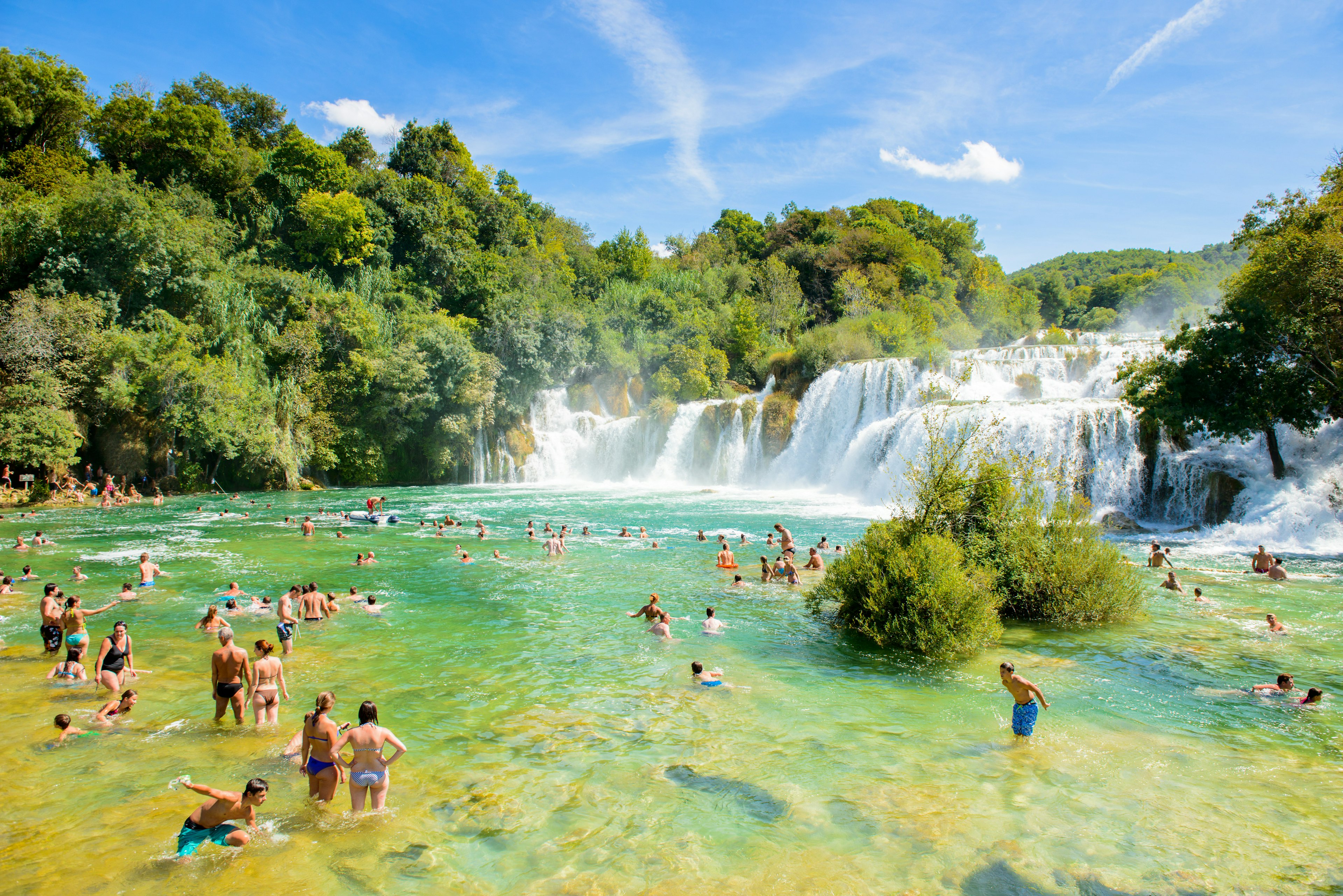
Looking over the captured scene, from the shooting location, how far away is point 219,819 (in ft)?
20.1

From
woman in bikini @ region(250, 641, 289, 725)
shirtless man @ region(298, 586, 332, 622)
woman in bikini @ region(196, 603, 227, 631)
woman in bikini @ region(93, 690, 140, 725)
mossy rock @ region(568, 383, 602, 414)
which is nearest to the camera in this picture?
woman in bikini @ region(250, 641, 289, 725)

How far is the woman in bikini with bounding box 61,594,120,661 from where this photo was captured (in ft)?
35.0

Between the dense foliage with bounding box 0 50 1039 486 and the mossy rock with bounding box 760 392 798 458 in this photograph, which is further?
the mossy rock with bounding box 760 392 798 458

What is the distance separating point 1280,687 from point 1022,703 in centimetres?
446

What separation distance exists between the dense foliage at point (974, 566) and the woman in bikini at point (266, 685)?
8.91 m

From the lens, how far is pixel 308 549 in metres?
21.9

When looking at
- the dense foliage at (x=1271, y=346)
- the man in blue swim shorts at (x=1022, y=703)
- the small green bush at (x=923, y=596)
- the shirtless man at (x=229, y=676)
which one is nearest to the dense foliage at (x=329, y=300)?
the dense foliage at (x=1271, y=346)

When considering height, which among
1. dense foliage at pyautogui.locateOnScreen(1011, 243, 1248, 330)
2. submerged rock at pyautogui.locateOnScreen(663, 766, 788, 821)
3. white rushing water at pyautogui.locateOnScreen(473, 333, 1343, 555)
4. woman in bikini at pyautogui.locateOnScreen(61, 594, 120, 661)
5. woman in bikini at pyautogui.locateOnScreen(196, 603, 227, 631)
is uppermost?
dense foliage at pyautogui.locateOnScreen(1011, 243, 1248, 330)

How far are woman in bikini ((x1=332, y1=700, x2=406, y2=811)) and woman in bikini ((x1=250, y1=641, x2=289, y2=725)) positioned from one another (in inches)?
101

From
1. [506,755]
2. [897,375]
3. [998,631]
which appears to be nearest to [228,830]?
[506,755]

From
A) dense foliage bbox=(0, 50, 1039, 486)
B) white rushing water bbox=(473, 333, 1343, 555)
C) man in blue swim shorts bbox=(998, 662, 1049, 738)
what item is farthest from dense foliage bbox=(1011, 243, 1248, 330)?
man in blue swim shorts bbox=(998, 662, 1049, 738)

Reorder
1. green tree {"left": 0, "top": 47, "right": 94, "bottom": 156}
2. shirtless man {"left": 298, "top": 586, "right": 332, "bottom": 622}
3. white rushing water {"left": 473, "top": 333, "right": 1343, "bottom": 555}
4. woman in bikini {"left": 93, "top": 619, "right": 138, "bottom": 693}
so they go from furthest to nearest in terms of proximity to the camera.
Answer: green tree {"left": 0, "top": 47, "right": 94, "bottom": 156}
white rushing water {"left": 473, "top": 333, "right": 1343, "bottom": 555}
shirtless man {"left": 298, "top": 586, "right": 332, "bottom": 622}
woman in bikini {"left": 93, "top": 619, "right": 138, "bottom": 693}

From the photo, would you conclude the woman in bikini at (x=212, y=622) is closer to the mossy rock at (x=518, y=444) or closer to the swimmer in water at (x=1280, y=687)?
the swimmer in water at (x=1280, y=687)

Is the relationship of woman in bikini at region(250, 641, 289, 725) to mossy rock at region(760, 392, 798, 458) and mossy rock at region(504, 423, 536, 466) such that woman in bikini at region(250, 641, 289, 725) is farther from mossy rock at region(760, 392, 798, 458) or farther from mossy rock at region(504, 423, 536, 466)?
mossy rock at region(504, 423, 536, 466)
